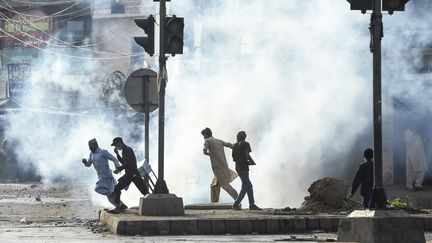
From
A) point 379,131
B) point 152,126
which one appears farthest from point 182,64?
point 379,131

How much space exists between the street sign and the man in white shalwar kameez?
6096mm

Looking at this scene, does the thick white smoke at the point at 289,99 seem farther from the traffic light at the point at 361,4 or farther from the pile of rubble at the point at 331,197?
the traffic light at the point at 361,4

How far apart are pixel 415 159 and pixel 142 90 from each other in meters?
6.45

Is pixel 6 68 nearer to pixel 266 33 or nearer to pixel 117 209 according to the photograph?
pixel 266 33

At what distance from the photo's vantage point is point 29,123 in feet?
158

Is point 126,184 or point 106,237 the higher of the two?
point 126,184

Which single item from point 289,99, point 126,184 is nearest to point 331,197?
point 126,184

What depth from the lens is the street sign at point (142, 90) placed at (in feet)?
65.9

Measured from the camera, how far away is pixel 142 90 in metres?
20.1

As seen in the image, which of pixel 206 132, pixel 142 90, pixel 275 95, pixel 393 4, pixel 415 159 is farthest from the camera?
pixel 275 95

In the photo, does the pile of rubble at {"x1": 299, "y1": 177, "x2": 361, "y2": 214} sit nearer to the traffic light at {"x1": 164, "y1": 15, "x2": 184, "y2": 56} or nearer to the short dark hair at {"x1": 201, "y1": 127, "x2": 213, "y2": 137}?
the traffic light at {"x1": 164, "y1": 15, "x2": 184, "y2": 56}

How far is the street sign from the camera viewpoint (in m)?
20.1

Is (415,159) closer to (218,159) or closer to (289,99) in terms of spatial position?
(289,99)

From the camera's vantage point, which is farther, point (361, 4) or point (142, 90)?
point (142, 90)
